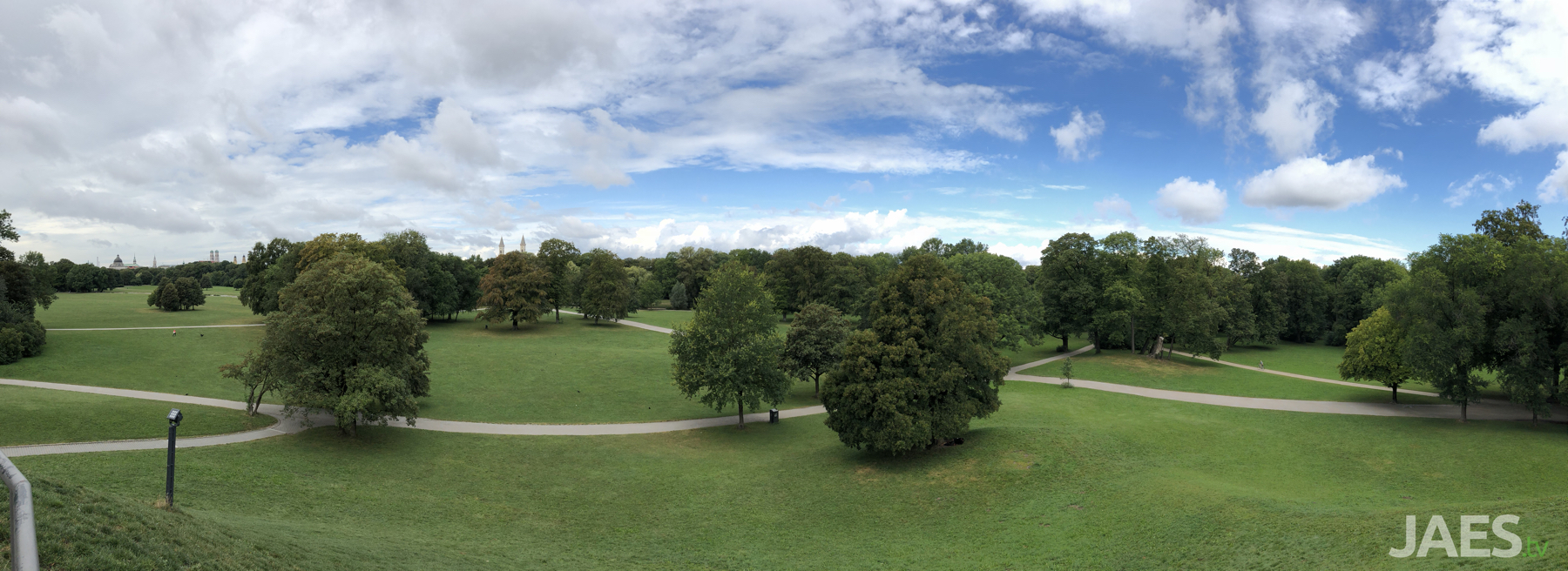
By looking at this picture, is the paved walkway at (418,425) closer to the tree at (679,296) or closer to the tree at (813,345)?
the tree at (813,345)

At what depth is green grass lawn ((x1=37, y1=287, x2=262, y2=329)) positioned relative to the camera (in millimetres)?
49094

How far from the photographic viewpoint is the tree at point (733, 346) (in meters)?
31.4

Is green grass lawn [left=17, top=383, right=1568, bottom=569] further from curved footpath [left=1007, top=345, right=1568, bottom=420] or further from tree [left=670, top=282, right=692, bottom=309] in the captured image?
tree [left=670, top=282, right=692, bottom=309]

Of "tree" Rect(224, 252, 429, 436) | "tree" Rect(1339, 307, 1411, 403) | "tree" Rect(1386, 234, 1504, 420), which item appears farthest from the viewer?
"tree" Rect(1339, 307, 1411, 403)

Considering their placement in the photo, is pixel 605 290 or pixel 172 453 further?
pixel 605 290

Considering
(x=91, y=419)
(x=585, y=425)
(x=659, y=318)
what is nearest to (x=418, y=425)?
(x=585, y=425)

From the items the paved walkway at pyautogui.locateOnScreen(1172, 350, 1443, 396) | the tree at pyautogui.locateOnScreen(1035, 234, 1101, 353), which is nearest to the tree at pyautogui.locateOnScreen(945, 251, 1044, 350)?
the tree at pyautogui.locateOnScreen(1035, 234, 1101, 353)

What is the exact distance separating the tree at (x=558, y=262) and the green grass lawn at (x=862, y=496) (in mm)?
38838

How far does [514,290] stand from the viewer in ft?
195

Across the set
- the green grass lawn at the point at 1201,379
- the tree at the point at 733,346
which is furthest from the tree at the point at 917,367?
the green grass lawn at the point at 1201,379

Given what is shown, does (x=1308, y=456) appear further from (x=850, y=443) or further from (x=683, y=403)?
(x=683, y=403)

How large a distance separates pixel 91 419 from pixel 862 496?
29678 mm

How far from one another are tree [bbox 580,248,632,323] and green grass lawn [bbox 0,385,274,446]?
37.7 metres

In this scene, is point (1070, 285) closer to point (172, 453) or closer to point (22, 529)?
point (172, 453)
